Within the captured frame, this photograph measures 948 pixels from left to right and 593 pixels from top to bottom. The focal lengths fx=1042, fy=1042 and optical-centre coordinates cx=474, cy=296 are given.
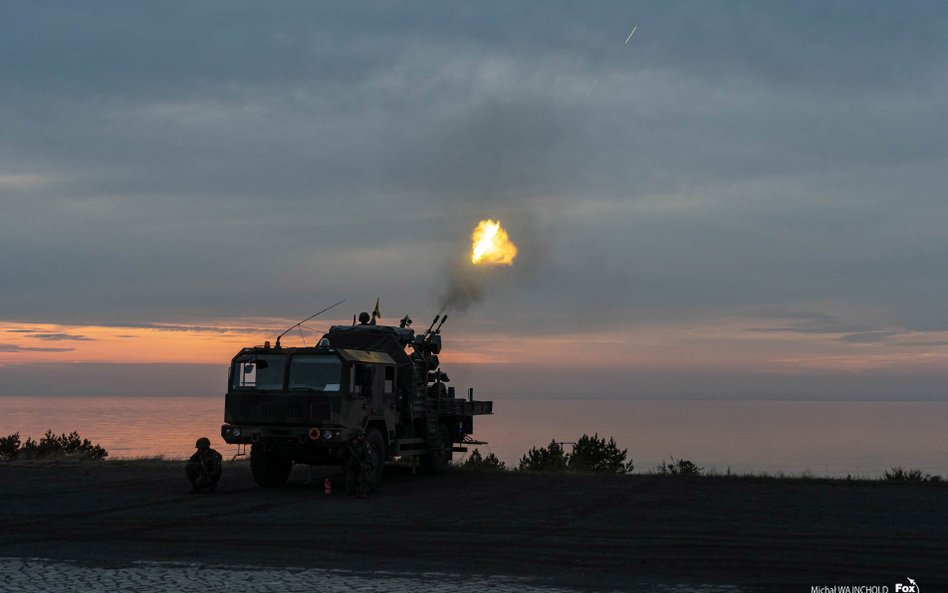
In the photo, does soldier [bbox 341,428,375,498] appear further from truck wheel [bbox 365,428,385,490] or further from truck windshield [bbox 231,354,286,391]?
truck windshield [bbox 231,354,286,391]

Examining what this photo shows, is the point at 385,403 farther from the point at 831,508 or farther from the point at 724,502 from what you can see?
the point at 831,508

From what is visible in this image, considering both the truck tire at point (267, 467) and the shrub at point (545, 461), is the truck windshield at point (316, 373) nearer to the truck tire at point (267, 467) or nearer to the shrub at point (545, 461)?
the truck tire at point (267, 467)

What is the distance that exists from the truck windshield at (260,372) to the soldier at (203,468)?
168cm

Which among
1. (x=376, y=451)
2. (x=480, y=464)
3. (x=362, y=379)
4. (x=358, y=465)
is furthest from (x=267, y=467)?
(x=480, y=464)

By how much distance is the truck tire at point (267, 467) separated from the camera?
23391 millimetres

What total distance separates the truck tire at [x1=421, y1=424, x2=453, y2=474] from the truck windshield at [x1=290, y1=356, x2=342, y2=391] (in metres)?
5.49

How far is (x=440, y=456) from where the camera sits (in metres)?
27.8

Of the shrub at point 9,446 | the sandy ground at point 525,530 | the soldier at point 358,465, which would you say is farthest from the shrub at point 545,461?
the shrub at point 9,446

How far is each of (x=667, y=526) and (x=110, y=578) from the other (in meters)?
8.58

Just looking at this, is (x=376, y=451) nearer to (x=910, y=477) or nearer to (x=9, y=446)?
(x=910, y=477)

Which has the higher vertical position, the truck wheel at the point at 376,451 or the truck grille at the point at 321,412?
the truck grille at the point at 321,412

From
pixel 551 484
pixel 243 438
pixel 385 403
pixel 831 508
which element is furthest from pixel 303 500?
pixel 831 508

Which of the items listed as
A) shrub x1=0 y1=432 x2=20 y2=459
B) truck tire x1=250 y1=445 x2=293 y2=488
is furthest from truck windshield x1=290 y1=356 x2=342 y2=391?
shrub x1=0 y1=432 x2=20 y2=459

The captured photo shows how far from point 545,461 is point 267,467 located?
55.9ft
